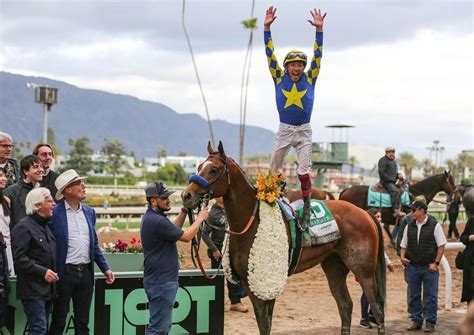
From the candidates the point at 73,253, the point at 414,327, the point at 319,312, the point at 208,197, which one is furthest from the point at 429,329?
the point at 73,253

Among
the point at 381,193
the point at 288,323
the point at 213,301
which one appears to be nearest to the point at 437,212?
the point at 381,193

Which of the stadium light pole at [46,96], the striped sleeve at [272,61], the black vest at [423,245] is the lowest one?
the black vest at [423,245]

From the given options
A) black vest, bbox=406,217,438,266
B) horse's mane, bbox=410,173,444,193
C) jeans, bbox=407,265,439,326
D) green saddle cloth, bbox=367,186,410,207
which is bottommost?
jeans, bbox=407,265,439,326

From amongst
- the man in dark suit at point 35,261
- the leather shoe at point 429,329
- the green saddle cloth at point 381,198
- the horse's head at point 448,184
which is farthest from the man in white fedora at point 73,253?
the horse's head at point 448,184

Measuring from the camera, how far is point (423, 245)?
934 centimetres

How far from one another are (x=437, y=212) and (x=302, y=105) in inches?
941

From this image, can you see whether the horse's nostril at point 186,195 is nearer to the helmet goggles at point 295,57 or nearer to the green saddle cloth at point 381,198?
the helmet goggles at point 295,57

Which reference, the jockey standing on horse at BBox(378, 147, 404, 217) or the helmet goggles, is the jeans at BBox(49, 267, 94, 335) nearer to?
the helmet goggles

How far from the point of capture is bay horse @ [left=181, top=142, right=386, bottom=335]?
718 centimetres

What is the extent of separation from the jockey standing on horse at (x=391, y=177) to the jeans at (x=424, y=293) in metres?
7.25

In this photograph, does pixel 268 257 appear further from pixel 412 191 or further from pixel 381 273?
pixel 412 191

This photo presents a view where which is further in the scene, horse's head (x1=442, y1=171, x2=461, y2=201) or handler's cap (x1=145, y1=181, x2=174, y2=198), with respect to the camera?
horse's head (x1=442, y1=171, x2=461, y2=201)

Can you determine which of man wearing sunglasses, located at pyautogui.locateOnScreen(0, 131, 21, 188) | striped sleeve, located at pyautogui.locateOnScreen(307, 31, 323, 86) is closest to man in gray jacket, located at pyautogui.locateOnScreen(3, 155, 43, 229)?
man wearing sunglasses, located at pyautogui.locateOnScreen(0, 131, 21, 188)

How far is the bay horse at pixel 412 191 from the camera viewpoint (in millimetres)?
17391
